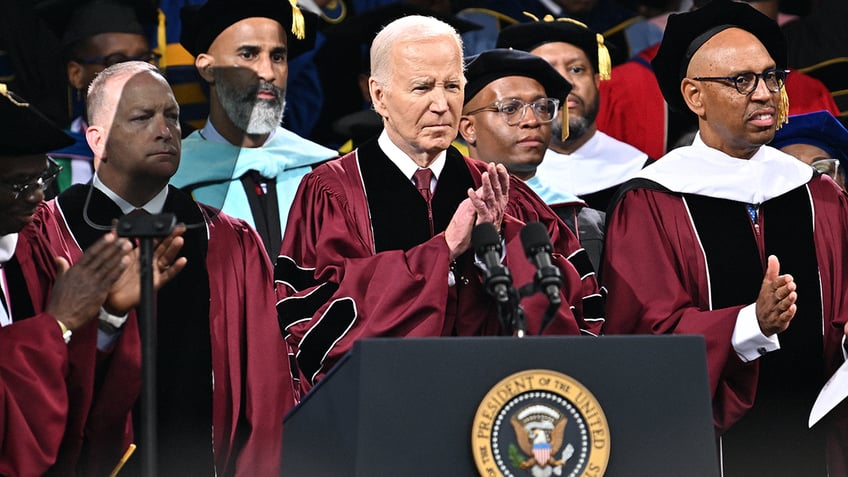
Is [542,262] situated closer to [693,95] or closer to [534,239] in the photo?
[534,239]

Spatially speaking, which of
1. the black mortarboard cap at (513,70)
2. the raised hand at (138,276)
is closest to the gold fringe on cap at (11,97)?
the raised hand at (138,276)

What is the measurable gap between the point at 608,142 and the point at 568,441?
3593 millimetres

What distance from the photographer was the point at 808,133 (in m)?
5.94

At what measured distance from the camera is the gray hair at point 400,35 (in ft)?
14.8

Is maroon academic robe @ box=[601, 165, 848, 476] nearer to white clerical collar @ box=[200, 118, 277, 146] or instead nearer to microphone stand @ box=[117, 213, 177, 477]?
white clerical collar @ box=[200, 118, 277, 146]

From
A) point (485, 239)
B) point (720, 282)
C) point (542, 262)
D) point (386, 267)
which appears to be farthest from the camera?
point (720, 282)

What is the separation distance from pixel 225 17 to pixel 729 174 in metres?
2.33

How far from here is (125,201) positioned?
4508mm

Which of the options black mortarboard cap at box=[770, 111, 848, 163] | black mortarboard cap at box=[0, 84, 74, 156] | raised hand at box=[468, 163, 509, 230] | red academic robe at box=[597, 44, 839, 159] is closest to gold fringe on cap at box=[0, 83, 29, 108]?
black mortarboard cap at box=[0, 84, 74, 156]

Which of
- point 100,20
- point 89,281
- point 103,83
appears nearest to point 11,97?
point 103,83

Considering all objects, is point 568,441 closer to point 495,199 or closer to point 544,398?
point 544,398

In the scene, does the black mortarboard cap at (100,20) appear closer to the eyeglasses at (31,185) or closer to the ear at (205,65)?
the ear at (205,65)

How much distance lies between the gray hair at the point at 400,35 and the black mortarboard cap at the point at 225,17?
65.6 inches

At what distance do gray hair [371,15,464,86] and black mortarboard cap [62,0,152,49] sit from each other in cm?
219
